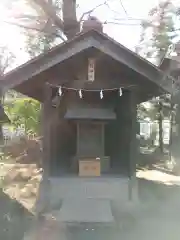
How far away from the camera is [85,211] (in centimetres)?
727

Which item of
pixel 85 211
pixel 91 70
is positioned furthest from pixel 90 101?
pixel 85 211

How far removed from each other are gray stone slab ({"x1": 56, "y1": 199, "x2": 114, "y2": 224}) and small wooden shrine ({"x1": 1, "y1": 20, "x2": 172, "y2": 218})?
30cm

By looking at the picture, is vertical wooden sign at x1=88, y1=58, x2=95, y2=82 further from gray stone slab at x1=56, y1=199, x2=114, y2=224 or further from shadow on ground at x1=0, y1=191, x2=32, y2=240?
shadow on ground at x1=0, y1=191, x2=32, y2=240

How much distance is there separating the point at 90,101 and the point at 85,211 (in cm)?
318

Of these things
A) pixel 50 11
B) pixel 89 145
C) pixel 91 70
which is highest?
pixel 50 11

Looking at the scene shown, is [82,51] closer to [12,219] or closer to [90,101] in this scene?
[90,101]

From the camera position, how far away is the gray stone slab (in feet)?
21.9

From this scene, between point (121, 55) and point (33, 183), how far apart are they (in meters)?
5.46

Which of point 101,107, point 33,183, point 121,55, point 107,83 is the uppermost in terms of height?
point 121,55

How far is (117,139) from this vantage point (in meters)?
9.92

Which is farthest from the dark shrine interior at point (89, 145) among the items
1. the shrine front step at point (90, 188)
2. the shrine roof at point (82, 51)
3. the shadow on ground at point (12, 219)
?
the shrine roof at point (82, 51)

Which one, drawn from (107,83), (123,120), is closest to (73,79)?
(107,83)

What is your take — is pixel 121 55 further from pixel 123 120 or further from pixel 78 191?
pixel 78 191

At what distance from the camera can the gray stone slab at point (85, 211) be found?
6688 mm
